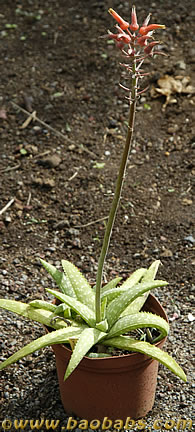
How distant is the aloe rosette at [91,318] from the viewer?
2.46 m

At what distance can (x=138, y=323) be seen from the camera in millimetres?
2480

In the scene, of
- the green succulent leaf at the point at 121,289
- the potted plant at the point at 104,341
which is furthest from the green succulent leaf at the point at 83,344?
the green succulent leaf at the point at 121,289

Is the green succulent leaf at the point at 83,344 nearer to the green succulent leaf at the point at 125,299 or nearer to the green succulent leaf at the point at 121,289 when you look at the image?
the green succulent leaf at the point at 125,299

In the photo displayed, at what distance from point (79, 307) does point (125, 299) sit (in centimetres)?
22

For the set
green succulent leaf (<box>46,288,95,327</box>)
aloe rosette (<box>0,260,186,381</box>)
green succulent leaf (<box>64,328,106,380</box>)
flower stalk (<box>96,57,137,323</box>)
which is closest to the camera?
flower stalk (<box>96,57,137,323</box>)

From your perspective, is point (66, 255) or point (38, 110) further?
point (38, 110)

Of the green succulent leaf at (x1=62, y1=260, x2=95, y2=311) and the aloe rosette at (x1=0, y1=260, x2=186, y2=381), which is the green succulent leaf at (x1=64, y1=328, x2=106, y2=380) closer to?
the aloe rosette at (x1=0, y1=260, x2=186, y2=381)

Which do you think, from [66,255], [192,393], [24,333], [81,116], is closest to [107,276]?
[66,255]

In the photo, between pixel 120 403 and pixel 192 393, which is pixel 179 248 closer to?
pixel 192 393

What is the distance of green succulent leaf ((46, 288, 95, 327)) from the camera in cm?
260

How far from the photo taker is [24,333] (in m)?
3.31

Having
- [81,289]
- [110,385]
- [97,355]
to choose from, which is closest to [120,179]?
[81,289]

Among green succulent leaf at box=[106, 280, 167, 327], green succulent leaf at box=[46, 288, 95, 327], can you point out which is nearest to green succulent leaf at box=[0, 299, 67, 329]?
green succulent leaf at box=[46, 288, 95, 327]

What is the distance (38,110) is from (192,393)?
295 cm
